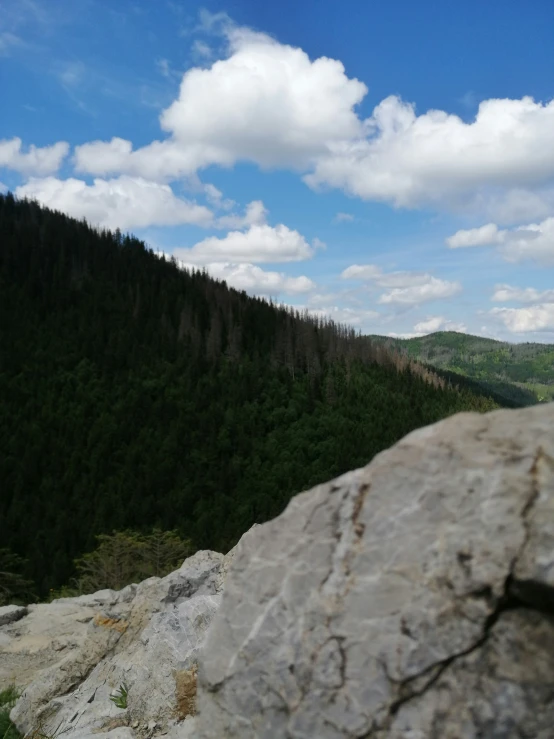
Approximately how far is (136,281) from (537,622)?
200m

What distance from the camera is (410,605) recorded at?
439 cm

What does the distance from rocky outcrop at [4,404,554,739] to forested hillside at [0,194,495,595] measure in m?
77.2

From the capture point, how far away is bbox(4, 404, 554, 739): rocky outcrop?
4082 mm

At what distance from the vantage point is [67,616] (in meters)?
23.7

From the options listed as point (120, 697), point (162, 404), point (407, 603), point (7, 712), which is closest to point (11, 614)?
point (7, 712)

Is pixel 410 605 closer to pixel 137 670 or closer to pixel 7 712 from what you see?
pixel 137 670

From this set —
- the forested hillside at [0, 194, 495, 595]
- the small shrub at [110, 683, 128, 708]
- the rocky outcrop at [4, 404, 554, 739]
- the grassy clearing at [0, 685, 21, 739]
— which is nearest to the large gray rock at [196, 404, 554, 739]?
the rocky outcrop at [4, 404, 554, 739]

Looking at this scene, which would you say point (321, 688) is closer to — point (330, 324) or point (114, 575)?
point (114, 575)

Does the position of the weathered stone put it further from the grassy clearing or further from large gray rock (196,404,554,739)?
large gray rock (196,404,554,739)

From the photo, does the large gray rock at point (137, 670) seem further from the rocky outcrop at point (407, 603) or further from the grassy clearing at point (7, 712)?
the rocky outcrop at point (407, 603)

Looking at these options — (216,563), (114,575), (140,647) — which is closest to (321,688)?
(140,647)

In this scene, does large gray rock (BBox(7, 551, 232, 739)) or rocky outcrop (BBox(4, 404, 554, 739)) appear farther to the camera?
large gray rock (BBox(7, 551, 232, 739))

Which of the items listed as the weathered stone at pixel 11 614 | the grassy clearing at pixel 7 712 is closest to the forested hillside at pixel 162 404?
the weathered stone at pixel 11 614

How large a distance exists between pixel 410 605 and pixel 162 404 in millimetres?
137024
